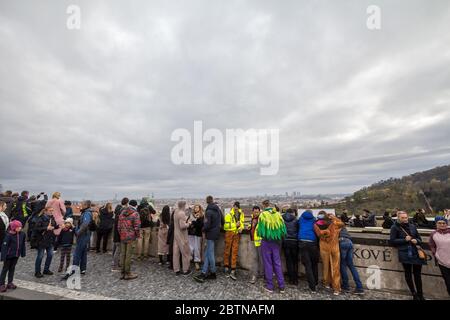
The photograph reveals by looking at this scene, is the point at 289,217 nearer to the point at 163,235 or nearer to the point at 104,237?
the point at 163,235

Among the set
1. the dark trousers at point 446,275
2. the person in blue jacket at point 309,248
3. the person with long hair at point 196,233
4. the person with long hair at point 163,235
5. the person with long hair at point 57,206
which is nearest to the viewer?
the dark trousers at point 446,275

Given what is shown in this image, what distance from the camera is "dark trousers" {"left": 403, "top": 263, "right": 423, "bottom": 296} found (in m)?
4.82

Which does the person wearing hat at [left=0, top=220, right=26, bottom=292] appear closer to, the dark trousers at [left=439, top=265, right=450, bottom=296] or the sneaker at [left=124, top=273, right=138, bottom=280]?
the sneaker at [left=124, top=273, right=138, bottom=280]

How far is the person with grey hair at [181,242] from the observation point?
6.49 metres

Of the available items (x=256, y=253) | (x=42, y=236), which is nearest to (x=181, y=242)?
(x=256, y=253)

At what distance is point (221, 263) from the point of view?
7.05m

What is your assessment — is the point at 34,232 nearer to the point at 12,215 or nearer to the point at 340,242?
the point at 12,215

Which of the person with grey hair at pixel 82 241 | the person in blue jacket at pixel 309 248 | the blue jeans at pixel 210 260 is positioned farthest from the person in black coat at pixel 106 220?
the person in blue jacket at pixel 309 248

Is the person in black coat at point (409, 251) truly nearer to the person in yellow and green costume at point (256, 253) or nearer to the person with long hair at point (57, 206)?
the person in yellow and green costume at point (256, 253)

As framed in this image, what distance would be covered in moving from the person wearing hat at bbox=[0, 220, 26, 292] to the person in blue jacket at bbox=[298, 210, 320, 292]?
7.30m

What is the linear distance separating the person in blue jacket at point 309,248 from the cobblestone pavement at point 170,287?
42 centimetres

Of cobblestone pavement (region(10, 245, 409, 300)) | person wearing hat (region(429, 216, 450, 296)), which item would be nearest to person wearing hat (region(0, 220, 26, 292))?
cobblestone pavement (region(10, 245, 409, 300))
